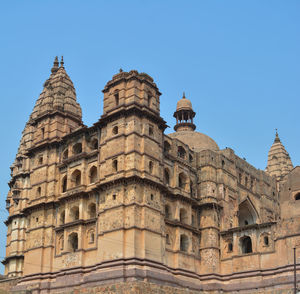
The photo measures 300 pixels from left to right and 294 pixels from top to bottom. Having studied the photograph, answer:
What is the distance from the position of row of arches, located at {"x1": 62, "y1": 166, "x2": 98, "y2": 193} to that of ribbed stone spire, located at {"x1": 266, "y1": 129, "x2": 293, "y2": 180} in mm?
29778

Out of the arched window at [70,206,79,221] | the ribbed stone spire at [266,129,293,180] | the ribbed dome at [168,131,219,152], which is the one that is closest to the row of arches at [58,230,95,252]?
the arched window at [70,206,79,221]

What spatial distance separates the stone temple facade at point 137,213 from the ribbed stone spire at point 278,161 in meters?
18.4

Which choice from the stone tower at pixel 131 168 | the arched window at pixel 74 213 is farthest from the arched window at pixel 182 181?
the arched window at pixel 74 213

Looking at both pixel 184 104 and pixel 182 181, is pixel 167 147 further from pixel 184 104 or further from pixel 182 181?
pixel 184 104

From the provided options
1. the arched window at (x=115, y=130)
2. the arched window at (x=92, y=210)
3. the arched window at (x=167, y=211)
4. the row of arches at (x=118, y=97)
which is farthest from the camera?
the row of arches at (x=118, y=97)

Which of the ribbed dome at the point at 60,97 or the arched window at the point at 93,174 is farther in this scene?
the ribbed dome at the point at 60,97

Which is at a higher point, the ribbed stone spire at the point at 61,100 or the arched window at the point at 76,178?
the ribbed stone spire at the point at 61,100

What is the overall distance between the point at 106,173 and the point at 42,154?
28.2 ft

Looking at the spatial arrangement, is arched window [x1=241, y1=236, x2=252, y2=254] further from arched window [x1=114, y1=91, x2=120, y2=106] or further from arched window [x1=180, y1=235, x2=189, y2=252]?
arched window [x1=114, y1=91, x2=120, y2=106]

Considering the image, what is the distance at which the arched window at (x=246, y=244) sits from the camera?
3941 cm

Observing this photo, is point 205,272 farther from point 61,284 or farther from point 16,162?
point 16,162

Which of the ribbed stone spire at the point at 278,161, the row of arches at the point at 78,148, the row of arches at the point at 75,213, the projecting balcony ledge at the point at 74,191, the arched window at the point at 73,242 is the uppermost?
the ribbed stone spire at the point at 278,161

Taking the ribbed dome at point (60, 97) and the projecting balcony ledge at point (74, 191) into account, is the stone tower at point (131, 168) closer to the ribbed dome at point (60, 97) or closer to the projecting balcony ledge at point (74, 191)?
the projecting balcony ledge at point (74, 191)

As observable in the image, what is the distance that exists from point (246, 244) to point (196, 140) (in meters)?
13.6
